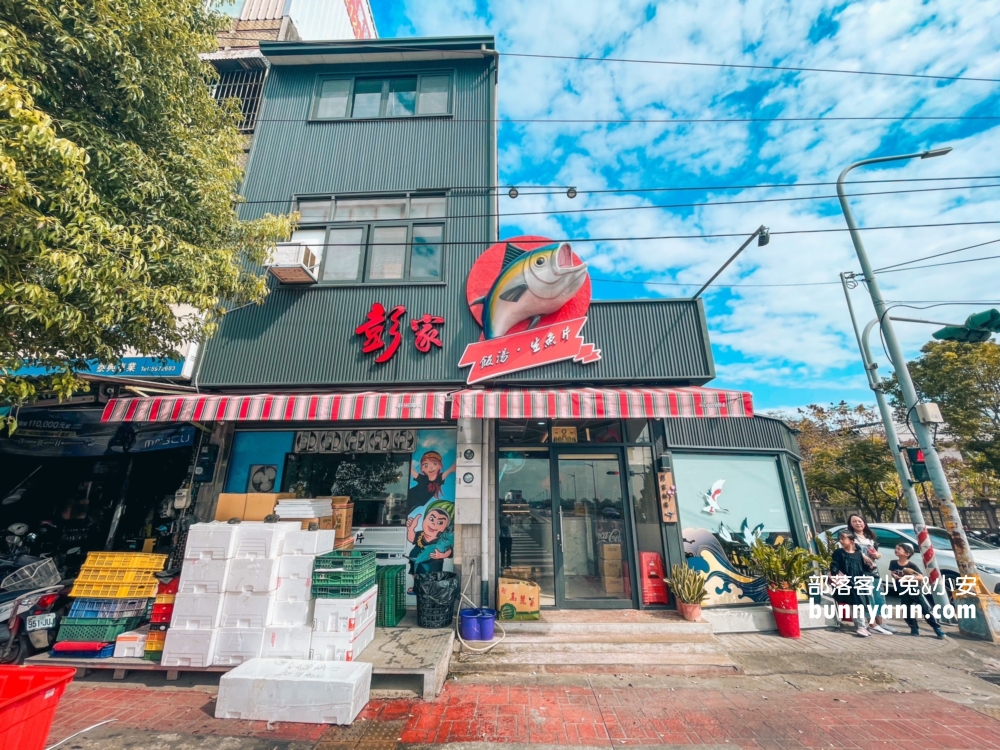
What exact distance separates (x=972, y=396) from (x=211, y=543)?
26983 millimetres

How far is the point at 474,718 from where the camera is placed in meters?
4.43

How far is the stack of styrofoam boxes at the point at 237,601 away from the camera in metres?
5.18

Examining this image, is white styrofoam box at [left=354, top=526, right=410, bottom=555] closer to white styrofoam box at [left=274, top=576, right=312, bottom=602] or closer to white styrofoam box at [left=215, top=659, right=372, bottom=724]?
white styrofoam box at [left=274, top=576, right=312, bottom=602]

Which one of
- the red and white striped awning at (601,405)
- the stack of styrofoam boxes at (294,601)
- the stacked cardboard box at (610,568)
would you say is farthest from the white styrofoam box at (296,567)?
the stacked cardboard box at (610,568)

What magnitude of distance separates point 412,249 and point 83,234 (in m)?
5.38

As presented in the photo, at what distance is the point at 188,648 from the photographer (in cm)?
518

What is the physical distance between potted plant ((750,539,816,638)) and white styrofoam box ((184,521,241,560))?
8394mm

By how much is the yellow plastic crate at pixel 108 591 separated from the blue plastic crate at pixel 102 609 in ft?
0.28

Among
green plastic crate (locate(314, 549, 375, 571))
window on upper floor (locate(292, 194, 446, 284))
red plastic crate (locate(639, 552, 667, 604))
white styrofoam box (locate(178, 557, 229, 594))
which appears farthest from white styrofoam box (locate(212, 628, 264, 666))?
window on upper floor (locate(292, 194, 446, 284))

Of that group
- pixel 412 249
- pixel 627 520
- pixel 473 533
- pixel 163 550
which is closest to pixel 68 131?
pixel 412 249

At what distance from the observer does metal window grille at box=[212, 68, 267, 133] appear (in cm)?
1111

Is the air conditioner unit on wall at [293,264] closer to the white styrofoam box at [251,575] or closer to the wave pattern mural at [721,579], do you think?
the white styrofoam box at [251,575]

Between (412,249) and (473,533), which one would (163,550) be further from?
(412,249)

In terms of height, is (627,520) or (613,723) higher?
Answer: (627,520)
